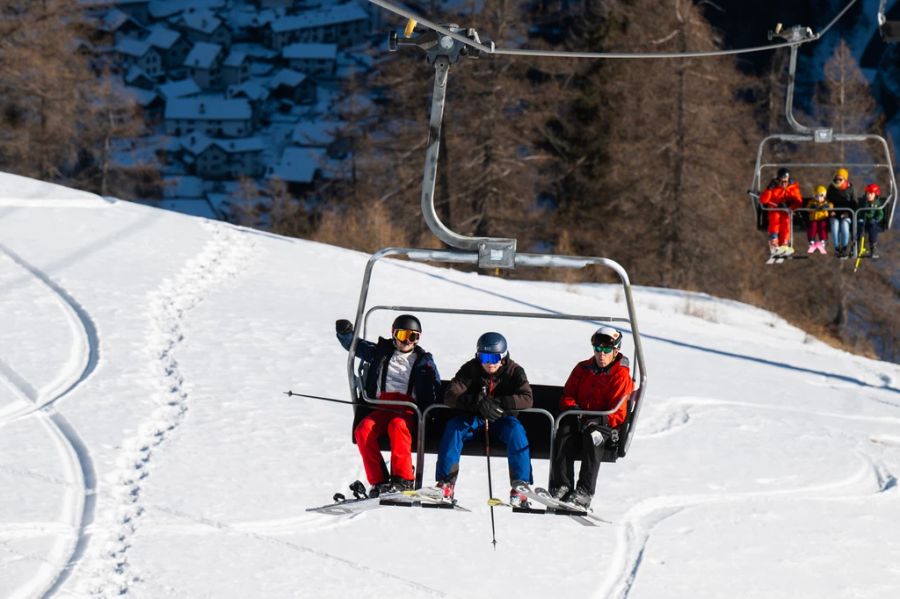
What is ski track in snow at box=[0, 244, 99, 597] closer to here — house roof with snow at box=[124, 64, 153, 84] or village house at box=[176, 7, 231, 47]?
house roof with snow at box=[124, 64, 153, 84]


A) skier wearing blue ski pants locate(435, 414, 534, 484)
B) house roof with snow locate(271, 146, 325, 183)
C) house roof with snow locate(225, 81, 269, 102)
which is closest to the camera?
skier wearing blue ski pants locate(435, 414, 534, 484)

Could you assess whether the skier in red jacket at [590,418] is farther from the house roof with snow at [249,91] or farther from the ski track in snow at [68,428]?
the house roof with snow at [249,91]

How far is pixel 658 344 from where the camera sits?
2050 cm

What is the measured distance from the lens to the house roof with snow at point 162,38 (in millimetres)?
89500

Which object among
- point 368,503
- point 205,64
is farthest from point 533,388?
point 205,64

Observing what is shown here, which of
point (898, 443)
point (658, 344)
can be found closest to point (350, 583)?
point (898, 443)

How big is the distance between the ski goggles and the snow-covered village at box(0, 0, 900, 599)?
2 centimetres

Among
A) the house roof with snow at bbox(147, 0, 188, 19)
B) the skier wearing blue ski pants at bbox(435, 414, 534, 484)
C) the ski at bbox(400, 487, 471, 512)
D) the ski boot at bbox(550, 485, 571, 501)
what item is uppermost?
the house roof with snow at bbox(147, 0, 188, 19)

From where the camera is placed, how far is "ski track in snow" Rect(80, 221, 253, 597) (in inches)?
424

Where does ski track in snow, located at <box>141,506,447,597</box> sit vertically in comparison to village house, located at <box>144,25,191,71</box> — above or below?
below

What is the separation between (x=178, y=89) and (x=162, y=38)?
6894mm

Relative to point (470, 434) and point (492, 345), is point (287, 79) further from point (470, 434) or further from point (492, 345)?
point (492, 345)

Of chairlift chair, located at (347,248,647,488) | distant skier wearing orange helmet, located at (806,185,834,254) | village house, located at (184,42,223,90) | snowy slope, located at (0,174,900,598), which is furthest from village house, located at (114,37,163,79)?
chairlift chair, located at (347,248,647,488)

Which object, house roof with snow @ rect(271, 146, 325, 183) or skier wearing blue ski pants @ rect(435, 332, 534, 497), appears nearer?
skier wearing blue ski pants @ rect(435, 332, 534, 497)
